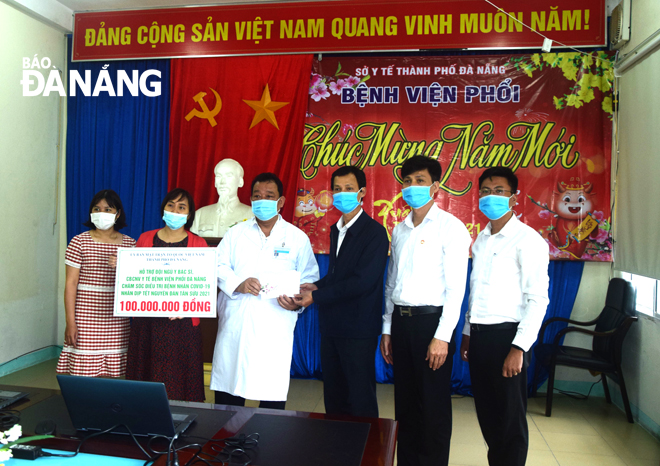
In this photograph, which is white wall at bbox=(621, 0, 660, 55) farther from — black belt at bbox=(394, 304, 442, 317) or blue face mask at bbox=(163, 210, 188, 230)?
blue face mask at bbox=(163, 210, 188, 230)

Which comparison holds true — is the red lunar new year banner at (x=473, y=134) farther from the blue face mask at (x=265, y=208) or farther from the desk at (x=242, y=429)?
the desk at (x=242, y=429)

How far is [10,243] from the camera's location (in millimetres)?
4266

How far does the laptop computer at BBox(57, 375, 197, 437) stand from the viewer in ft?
3.95

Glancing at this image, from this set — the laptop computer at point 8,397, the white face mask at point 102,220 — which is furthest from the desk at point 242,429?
the white face mask at point 102,220

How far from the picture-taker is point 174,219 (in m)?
2.51

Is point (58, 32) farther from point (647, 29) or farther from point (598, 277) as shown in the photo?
point (598, 277)

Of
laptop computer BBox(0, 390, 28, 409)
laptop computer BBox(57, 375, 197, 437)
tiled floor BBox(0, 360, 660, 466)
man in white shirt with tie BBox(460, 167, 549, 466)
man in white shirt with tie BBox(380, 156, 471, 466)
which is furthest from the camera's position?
tiled floor BBox(0, 360, 660, 466)

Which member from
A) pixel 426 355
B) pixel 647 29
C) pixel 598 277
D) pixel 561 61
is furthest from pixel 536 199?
pixel 426 355

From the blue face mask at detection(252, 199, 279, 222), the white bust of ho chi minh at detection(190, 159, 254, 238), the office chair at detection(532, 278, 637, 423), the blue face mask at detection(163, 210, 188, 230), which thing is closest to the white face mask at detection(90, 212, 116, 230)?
the blue face mask at detection(163, 210, 188, 230)

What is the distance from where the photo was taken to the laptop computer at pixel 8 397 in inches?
58.6

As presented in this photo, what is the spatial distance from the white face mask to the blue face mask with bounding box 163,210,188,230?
366mm

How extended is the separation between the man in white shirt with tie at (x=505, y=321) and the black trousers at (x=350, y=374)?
1.60ft

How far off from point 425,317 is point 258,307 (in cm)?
83

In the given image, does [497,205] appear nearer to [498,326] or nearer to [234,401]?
[498,326]
